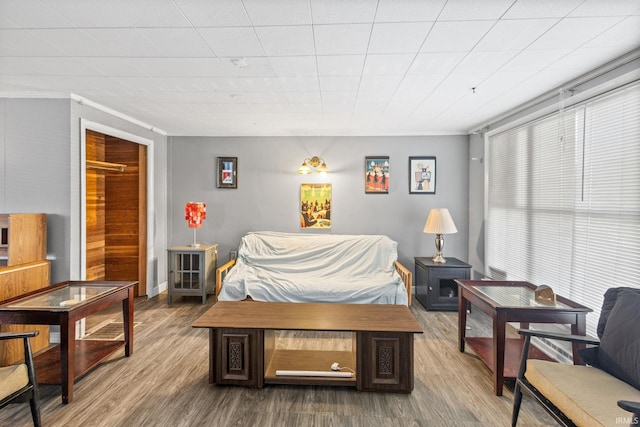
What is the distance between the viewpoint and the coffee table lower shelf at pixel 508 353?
247 cm

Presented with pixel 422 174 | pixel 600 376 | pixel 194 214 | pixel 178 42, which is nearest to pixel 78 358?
pixel 194 214

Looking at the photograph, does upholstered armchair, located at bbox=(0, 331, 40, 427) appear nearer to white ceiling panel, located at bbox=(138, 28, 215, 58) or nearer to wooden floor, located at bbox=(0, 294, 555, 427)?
wooden floor, located at bbox=(0, 294, 555, 427)

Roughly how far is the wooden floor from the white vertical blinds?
1.20 meters

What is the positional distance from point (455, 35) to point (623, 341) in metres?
2.02

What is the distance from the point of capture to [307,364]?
2.52 metres

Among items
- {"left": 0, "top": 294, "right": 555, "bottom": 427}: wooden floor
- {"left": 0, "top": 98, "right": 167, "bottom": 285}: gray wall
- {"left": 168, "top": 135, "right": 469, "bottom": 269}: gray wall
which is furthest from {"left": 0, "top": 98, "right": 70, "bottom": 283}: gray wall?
{"left": 168, "top": 135, "right": 469, "bottom": 269}: gray wall

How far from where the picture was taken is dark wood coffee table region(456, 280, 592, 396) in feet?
7.38

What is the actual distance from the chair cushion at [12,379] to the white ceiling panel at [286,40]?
8.06 ft

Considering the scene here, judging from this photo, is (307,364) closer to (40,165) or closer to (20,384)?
(20,384)

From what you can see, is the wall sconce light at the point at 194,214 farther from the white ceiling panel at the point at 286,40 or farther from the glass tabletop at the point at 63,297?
the white ceiling panel at the point at 286,40

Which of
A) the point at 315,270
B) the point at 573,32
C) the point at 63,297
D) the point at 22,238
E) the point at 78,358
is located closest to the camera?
the point at 573,32

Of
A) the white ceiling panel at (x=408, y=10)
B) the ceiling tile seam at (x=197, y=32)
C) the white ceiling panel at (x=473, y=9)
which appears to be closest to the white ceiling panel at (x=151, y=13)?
the ceiling tile seam at (x=197, y=32)

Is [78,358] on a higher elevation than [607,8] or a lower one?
lower

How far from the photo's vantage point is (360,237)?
4.62 m
